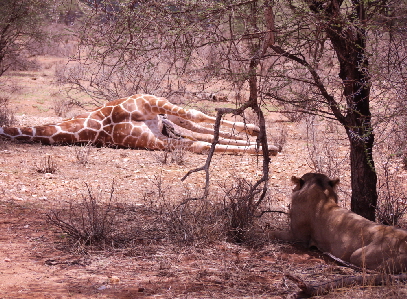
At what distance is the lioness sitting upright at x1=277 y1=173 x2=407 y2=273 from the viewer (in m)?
3.91

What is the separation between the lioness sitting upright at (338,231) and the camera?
3910 mm

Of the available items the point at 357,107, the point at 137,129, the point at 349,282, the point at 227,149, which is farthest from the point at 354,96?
the point at 137,129

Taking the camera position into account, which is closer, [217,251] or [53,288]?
[53,288]

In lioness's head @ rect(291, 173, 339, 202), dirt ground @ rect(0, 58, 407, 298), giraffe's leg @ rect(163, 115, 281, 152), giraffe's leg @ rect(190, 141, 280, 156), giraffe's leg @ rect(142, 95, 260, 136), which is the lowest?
dirt ground @ rect(0, 58, 407, 298)

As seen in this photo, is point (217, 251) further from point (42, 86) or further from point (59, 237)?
point (42, 86)

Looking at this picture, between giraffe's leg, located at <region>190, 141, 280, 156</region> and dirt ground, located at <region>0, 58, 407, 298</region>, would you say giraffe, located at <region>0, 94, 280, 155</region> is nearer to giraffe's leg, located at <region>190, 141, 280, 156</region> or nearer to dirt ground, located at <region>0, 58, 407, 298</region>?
giraffe's leg, located at <region>190, 141, 280, 156</region>

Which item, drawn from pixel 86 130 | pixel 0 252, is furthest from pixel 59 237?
pixel 86 130

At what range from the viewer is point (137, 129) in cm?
998

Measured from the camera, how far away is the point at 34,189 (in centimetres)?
667

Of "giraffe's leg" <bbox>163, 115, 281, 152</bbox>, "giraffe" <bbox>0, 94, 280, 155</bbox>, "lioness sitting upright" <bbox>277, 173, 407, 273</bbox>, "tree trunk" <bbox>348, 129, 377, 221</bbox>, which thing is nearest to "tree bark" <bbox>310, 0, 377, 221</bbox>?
"tree trunk" <bbox>348, 129, 377, 221</bbox>

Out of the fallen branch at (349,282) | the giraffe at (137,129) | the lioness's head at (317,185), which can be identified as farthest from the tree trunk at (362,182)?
the giraffe at (137,129)

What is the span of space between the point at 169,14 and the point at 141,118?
200 inches

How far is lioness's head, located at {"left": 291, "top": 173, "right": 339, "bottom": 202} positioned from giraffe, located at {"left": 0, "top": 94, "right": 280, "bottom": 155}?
4342 mm

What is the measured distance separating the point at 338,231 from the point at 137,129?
6177mm
